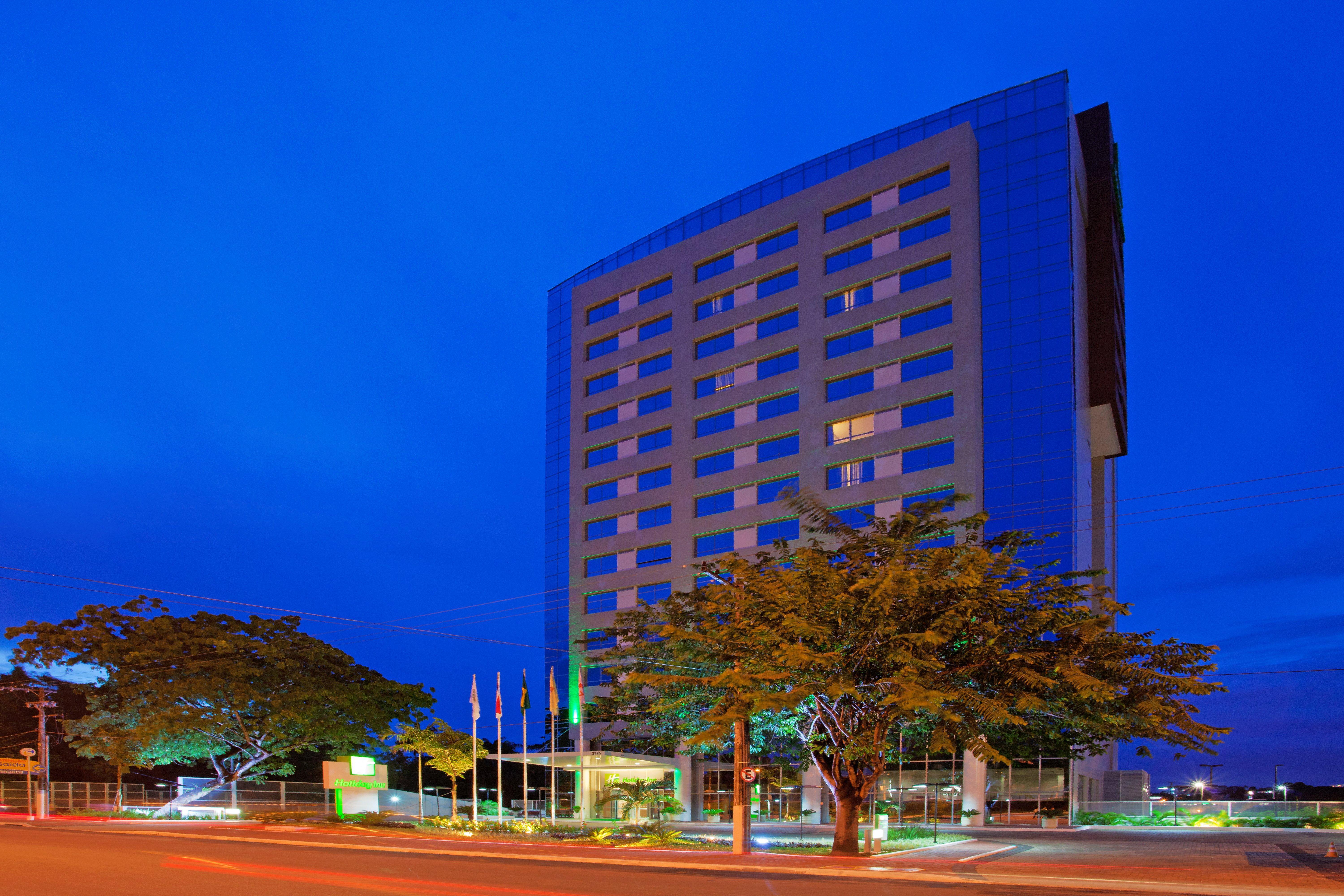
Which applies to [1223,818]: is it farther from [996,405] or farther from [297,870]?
[297,870]

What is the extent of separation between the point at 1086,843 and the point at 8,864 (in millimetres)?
31965

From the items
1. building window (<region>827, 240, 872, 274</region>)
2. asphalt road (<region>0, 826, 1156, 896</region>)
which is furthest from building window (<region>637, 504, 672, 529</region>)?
asphalt road (<region>0, 826, 1156, 896</region>)

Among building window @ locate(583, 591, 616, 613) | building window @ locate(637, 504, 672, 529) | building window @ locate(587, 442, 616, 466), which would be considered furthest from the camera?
building window @ locate(587, 442, 616, 466)

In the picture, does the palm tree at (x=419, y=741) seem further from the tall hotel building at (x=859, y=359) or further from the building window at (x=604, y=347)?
the building window at (x=604, y=347)

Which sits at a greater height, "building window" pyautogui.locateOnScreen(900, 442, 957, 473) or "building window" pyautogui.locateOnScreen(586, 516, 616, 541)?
"building window" pyautogui.locateOnScreen(900, 442, 957, 473)

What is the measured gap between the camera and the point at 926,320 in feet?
204

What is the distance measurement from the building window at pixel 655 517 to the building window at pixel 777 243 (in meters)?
18.0

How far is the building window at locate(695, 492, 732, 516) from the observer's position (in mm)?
70188

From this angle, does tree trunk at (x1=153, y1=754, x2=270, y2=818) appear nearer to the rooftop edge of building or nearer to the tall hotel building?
the tall hotel building

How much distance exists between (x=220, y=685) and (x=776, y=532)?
107 ft

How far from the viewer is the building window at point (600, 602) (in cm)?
7631

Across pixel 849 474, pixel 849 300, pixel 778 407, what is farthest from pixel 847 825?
pixel 849 300

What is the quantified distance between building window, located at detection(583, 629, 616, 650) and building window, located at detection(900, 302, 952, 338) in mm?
28936

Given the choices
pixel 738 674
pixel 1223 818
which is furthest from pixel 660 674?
pixel 1223 818
